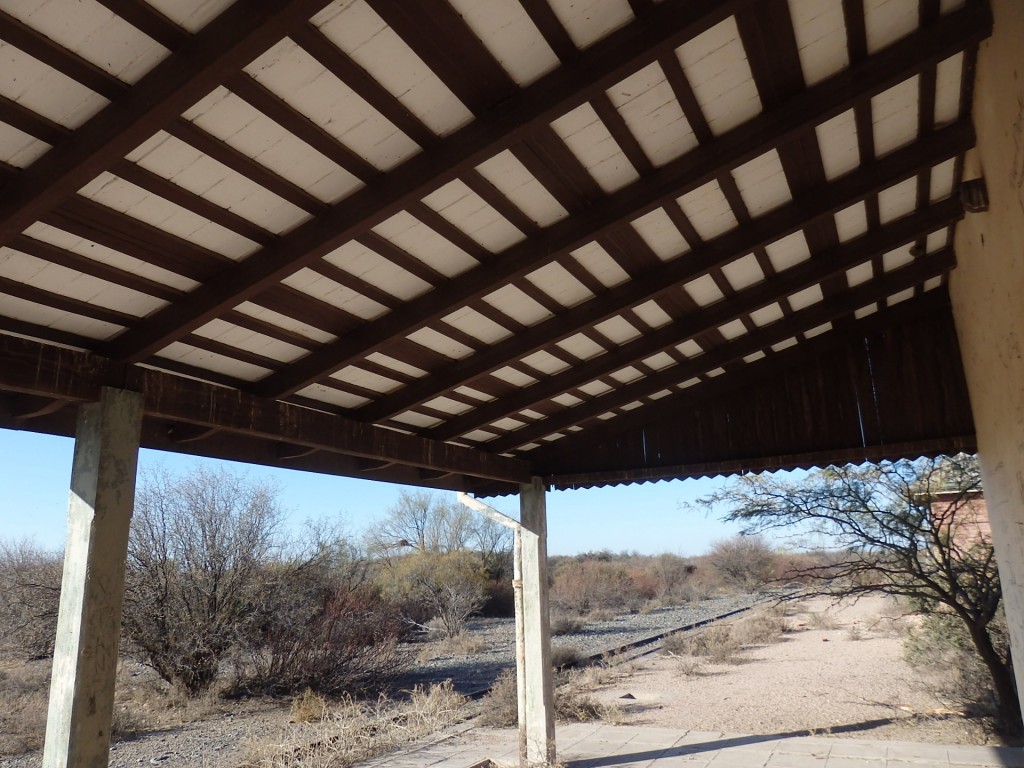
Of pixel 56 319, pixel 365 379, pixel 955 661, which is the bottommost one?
pixel 955 661

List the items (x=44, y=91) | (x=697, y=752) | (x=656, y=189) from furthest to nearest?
(x=697, y=752) → (x=656, y=189) → (x=44, y=91)

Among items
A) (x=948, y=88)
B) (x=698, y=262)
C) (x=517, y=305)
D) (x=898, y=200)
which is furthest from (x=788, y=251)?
(x=517, y=305)

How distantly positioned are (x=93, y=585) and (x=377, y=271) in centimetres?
181

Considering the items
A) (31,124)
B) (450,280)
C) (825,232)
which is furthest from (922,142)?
(31,124)

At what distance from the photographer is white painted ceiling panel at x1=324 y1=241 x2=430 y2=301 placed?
10.3 ft

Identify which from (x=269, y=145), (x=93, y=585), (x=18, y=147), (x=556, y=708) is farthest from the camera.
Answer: (x=556, y=708)

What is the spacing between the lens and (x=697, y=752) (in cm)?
666

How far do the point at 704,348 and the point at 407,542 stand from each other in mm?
23959

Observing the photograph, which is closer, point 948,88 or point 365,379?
point 948,88

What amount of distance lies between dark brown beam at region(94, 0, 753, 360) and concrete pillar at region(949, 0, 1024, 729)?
42.9 inches

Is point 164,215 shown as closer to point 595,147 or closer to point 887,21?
point 595,147

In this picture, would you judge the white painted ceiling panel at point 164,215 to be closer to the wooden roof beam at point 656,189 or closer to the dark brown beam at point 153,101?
the dark brown beam at point 153,101

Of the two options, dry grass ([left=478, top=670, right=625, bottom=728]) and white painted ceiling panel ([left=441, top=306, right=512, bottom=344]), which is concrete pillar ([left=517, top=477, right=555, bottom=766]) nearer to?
dry grass ([left=478, top=670, right=625, bottom=728])

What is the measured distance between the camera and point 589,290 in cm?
405
